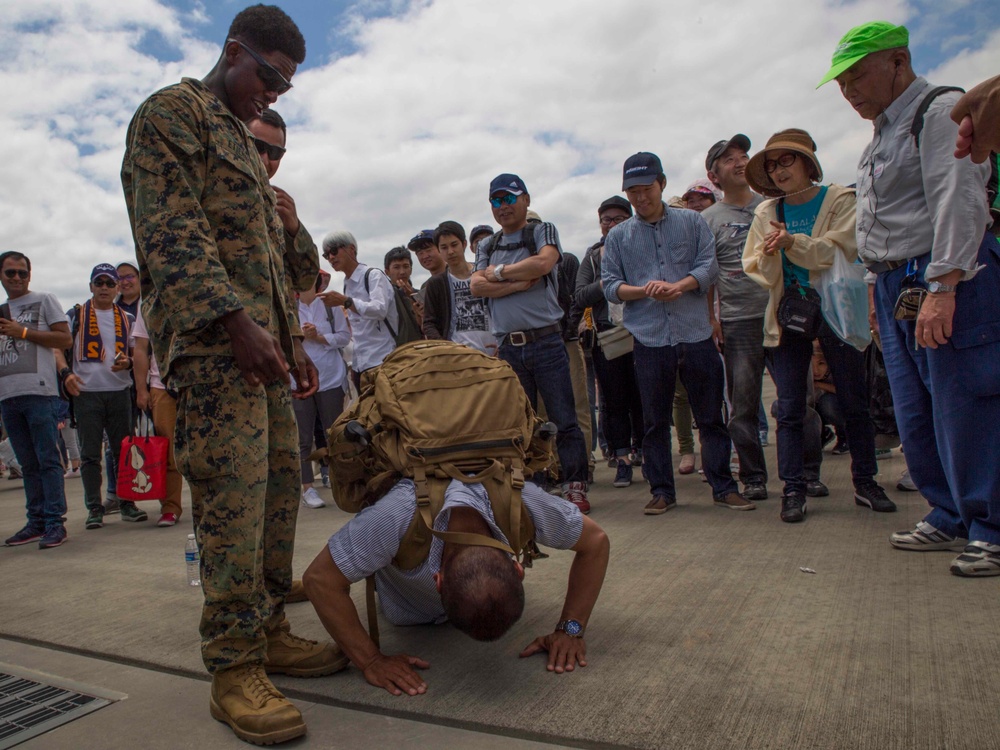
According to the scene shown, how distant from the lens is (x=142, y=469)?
5.65 m

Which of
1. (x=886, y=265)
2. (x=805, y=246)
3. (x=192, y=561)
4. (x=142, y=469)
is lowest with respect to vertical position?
(x=192, y=561)

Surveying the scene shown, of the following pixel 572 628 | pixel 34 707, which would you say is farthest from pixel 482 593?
pixel 34 707

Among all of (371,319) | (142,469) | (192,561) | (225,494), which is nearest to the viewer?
(225,494)

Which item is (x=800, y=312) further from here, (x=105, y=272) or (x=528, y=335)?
(x=105, y=272)

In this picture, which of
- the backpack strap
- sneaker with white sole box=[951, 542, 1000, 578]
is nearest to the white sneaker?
sneaker with white sole box=[951, 542, 1000, 578]

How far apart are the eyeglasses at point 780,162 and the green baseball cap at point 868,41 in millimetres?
889

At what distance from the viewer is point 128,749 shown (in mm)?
2088

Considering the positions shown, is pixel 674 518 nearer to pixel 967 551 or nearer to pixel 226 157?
pixel 967 551

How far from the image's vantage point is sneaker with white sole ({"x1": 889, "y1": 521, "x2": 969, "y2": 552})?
11.1 ft

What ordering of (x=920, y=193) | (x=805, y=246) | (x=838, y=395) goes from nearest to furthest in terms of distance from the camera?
(x=920, y=193)
(x=805, y=246)
(x=838, y=395)

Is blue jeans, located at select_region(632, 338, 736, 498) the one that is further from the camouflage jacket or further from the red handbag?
the red handbag

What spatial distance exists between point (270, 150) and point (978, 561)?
3.19m

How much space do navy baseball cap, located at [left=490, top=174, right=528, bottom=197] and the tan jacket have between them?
4.87 ft

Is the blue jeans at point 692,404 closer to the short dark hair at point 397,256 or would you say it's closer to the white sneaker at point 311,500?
the white sneaker at point 311,500
